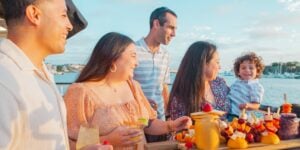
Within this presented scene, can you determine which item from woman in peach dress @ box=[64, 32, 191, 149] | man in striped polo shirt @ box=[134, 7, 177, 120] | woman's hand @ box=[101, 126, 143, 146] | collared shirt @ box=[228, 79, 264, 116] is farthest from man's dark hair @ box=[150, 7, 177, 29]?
woman's hand @ box=[101, 126, 143, 146]

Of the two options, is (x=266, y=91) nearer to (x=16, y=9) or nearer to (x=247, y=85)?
(x=247, y=85)

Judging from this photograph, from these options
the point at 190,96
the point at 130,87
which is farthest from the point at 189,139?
the point at 190,96

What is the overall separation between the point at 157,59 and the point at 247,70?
917 mm

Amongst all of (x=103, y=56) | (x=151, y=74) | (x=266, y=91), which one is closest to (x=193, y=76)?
(x=151, y=74)

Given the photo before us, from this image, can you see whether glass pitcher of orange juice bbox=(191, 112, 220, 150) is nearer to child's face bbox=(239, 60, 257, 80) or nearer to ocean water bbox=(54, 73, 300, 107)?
ocean water bbox=(54, 73, 300, 107)

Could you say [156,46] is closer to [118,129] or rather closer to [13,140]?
[118,129]

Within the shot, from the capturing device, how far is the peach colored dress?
1.65 meters

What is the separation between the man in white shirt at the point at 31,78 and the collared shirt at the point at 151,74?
6.59 ft

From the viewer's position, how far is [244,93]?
3232mm

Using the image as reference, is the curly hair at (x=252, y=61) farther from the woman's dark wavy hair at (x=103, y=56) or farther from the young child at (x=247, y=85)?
the woman's dark wavy hair at (x=103, y=56)

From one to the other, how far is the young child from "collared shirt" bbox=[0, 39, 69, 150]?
2.23 meters

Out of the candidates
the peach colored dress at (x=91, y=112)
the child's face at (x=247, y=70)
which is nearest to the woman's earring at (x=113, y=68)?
the peach colored dress at (x=91, y=112)

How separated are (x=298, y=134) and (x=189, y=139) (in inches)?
29.0

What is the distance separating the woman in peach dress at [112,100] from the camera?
1638 mm
